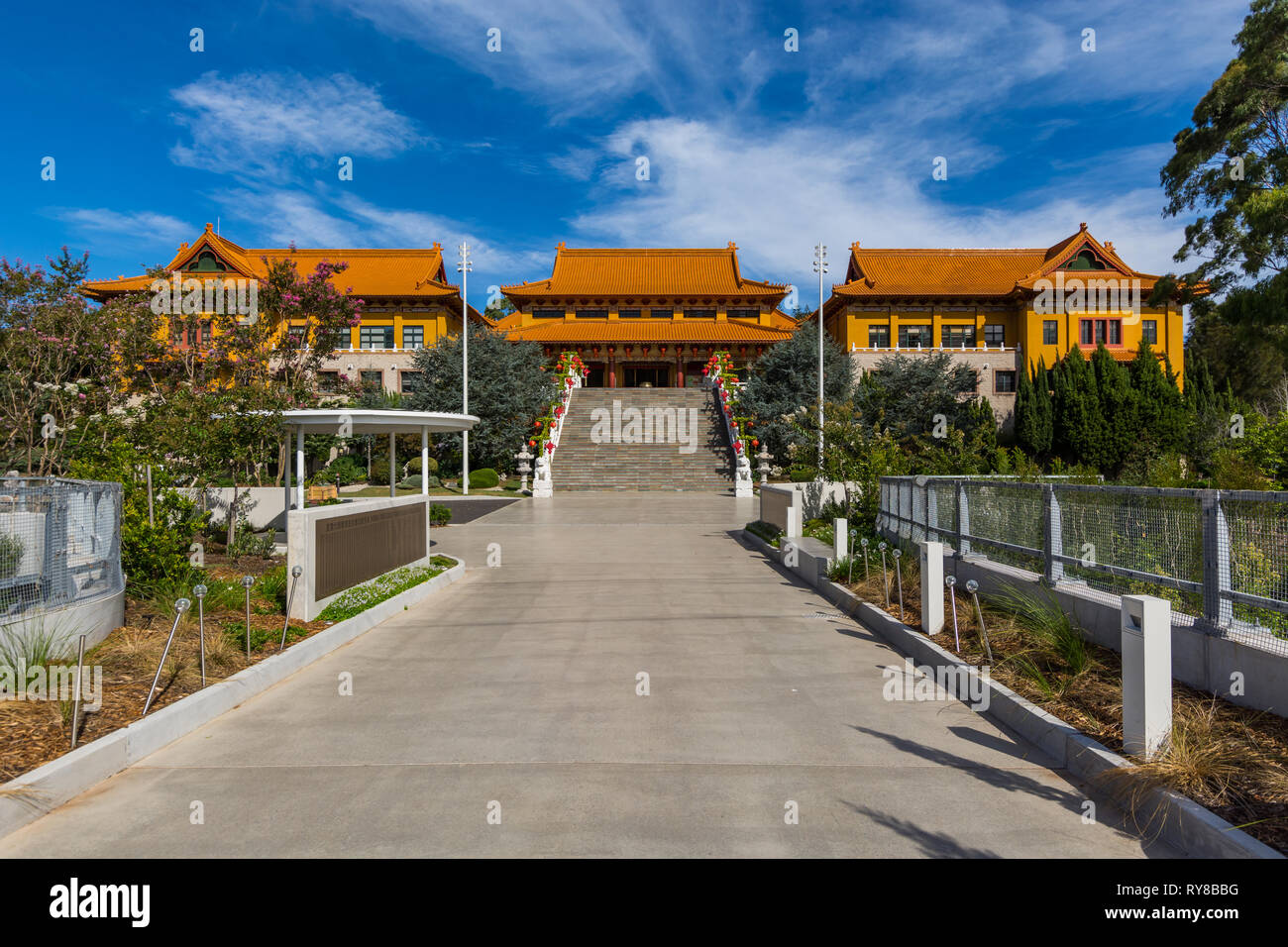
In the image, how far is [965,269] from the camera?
55.0 m

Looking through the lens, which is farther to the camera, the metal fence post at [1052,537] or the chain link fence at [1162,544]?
the metal fence post at [1052,537]

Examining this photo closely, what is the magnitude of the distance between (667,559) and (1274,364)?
53541 mm

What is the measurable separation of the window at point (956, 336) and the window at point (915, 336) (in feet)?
2.52

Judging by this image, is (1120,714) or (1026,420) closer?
(1120,714)

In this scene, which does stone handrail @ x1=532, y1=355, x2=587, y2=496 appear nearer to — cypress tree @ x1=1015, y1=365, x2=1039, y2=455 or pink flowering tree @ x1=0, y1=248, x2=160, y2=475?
pink flowering tree @ x1=0, y1=248, x2=160, y2=475

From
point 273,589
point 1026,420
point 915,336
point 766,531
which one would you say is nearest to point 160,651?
point 273,589

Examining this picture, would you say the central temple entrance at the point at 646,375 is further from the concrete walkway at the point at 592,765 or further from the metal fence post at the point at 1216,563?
the metal fence post at the point at 1216,563

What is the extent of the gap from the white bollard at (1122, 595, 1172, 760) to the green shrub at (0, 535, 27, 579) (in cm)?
808

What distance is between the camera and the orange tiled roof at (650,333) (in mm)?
51031

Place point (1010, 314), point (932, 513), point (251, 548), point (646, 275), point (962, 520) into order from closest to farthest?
point (962, 520), point (932, 513), point (251, 548), point (1010, 314), point (646, 275)

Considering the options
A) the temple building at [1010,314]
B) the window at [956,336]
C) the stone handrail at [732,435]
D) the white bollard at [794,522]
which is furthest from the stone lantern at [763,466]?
the window at [956,336]

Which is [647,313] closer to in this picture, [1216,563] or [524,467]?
[524,467]

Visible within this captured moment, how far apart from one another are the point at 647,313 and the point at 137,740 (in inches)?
2114
